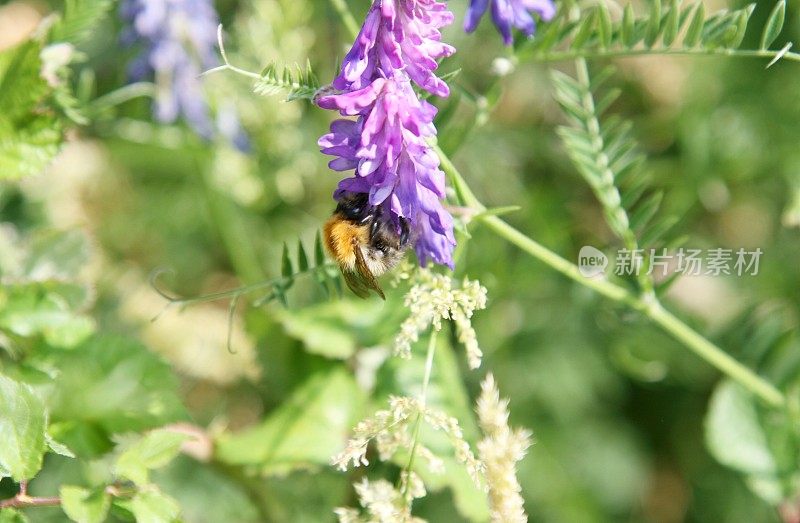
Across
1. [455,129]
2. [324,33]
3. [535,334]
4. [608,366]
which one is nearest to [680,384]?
[608,366]

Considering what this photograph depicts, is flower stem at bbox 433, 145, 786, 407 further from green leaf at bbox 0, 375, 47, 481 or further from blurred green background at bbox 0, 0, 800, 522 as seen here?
A: green leaf at bbox 0, 375, 47, 481

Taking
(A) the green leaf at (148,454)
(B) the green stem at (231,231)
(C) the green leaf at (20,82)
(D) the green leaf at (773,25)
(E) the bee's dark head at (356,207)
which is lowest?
(B) the green stem at (231,231)

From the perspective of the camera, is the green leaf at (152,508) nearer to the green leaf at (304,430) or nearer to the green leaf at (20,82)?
the green leaf at (304,430)

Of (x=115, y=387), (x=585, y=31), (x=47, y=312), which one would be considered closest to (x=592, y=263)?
(x=585, y=31)

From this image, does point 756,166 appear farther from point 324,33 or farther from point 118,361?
point 118,361

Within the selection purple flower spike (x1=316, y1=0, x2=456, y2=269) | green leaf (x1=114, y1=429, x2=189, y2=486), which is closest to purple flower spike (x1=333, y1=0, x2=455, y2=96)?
purple flower spike (x1=316, y1=0, x2=456, y2=269)

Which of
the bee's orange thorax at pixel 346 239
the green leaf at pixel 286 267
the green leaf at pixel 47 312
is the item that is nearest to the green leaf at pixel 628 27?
the bee's orange thorax at pixel 346 239
